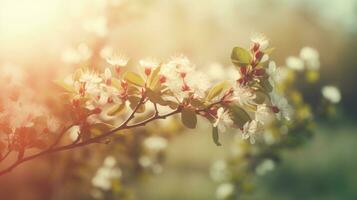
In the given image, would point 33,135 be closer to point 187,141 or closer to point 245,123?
point 245,123

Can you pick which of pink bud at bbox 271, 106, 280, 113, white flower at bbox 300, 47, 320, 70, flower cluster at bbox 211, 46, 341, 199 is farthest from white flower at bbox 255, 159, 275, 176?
pink bud at bbox 271, 106, 280, 113

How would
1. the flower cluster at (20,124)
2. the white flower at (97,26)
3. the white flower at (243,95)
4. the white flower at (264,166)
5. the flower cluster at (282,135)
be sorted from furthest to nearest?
the white flower at (264,166) < the flower cluster at (282,135) < the white flower at (97,26) < the flower cluster at (20,124) < the white flower at (243,95)

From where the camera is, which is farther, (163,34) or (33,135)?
(163,34)

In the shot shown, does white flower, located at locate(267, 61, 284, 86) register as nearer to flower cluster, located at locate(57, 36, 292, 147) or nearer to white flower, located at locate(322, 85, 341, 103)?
flower cluster, located at locate(57, 36, 292, 147)

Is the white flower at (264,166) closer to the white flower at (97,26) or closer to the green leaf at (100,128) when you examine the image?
the white flower at (97,26)

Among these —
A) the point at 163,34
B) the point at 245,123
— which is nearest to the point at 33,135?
the point at 245,123

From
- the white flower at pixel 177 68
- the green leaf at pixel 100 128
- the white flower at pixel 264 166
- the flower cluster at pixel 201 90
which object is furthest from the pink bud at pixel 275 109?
the white flower at pixel 264 166
